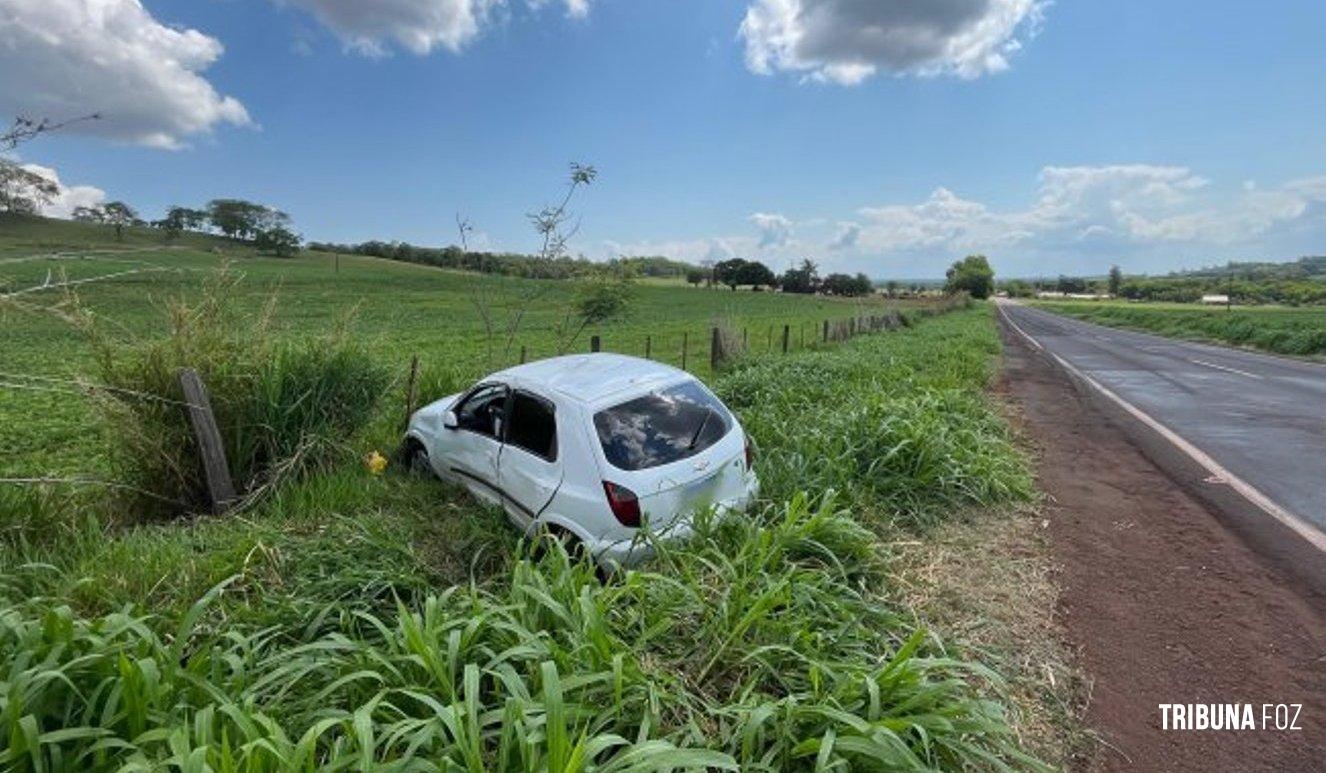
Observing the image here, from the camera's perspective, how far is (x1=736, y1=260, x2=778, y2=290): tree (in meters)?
102

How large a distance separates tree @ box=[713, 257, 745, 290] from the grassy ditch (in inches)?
3935

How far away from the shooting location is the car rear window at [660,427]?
4.09 metres

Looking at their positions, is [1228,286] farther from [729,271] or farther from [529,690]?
[529,690]

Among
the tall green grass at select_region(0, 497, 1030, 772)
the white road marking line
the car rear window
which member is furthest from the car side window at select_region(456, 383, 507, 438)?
the white road marking line

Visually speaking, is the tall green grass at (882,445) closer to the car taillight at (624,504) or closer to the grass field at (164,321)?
the car taillight at (624,504)

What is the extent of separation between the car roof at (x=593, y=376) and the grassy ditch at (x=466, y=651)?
109 cm

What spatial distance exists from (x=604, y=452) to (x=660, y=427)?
1.54ft

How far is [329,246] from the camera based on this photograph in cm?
8969

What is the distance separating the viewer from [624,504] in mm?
3895

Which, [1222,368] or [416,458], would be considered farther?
[1222,368]

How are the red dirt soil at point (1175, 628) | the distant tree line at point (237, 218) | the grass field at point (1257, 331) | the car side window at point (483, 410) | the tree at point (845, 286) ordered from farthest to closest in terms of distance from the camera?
the tree at point (845, 286), the distant tree line at point (237, 218), the grass field at point (1257, 331), the car side window at point (483, 410), the red dirt soil at point (1175, 628)

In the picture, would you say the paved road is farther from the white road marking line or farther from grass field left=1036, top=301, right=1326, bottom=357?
grass field left=1036, top=301, right=1326, bottom=357

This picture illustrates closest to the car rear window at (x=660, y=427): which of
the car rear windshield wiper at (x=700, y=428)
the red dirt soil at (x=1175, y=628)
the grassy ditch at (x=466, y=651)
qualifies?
the car rear windshield wiper at (x=700, y=428)

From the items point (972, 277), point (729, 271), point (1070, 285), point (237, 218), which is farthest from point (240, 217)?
point (1070, 285)
